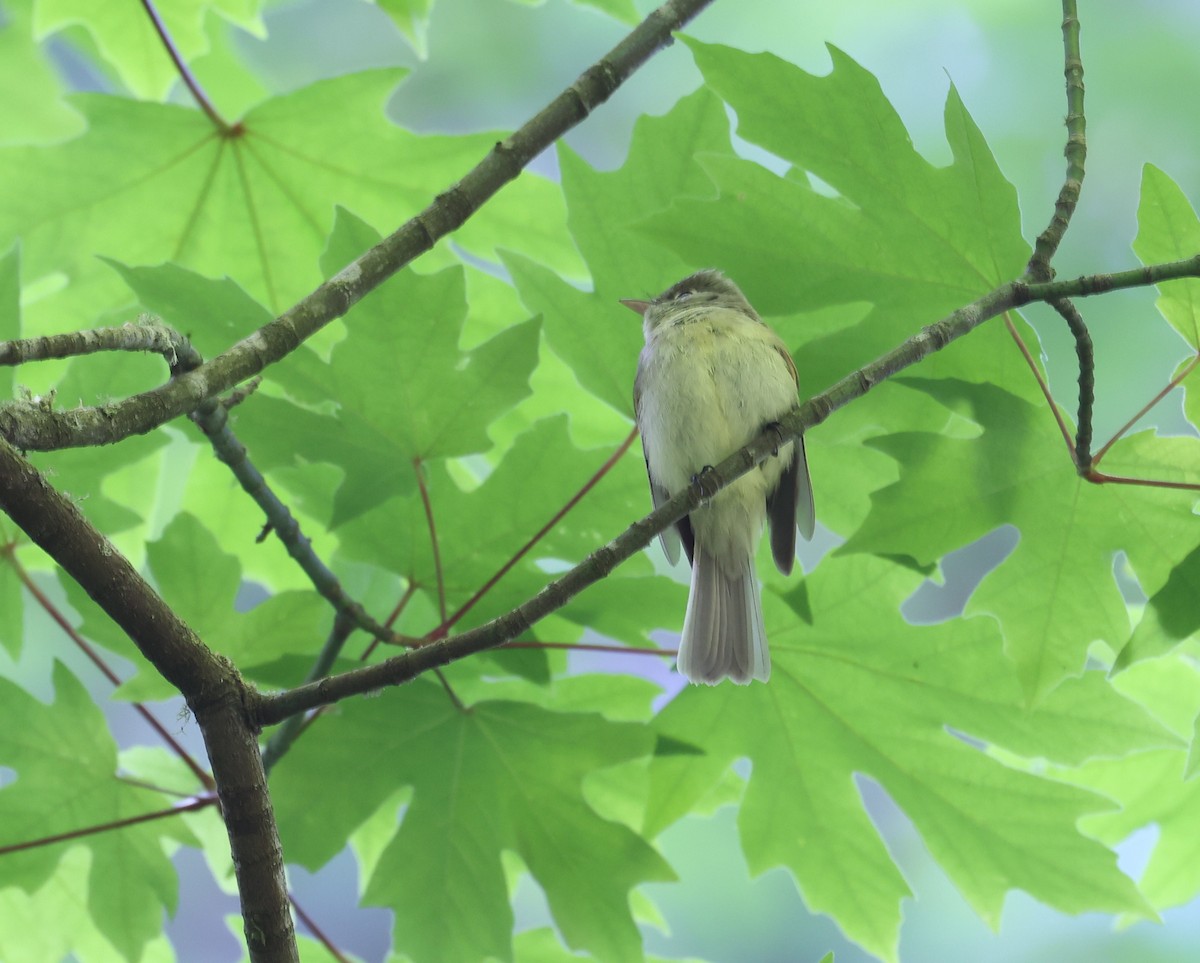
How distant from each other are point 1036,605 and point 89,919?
1.54m

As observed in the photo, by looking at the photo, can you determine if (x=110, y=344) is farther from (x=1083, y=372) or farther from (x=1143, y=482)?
(x=1143, y=482)

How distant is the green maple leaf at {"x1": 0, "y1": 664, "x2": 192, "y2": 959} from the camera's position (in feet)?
5.51

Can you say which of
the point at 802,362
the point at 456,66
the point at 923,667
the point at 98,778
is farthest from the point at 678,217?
the point at 456,66

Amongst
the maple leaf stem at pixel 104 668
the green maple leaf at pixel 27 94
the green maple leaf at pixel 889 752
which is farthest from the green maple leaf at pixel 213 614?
the green maple leaf at pixel 27 94

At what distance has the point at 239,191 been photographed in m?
2.13

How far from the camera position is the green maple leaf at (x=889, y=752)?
1709 mm

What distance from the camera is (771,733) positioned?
182 centimetres

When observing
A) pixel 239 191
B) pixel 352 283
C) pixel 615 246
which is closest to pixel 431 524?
pixel 352 283

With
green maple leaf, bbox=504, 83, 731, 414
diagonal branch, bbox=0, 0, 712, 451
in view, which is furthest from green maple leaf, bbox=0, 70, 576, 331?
Result: diagonal branch, bbox=0, 0, 712, 451

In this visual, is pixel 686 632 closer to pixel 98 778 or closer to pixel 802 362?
pixel 802 362

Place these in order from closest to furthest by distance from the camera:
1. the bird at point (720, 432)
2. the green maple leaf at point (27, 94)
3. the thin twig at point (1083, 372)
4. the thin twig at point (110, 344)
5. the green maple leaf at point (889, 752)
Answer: the thin twig at point (110, 344), the thin twig at point (1083, 372), the green maple leaf at point (889, 752), the bird at point (720, 432), the green maple leaf at point (27, 94)

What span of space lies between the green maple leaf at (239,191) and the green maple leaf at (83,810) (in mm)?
778

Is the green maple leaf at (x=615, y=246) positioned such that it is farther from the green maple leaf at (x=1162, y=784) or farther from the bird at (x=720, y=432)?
the green maple leaf at (x=1162, y=784)

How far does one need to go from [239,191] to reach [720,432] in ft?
3.14
